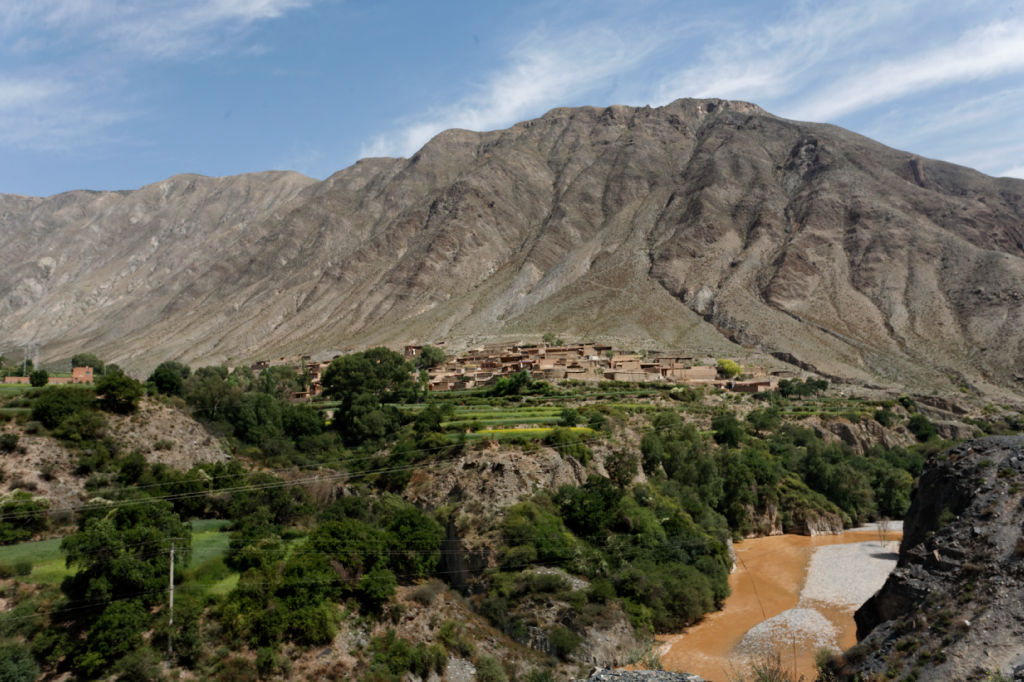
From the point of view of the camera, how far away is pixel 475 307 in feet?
447

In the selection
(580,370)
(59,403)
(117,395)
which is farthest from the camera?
(580,370)

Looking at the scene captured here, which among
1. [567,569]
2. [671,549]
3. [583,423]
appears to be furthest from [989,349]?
[567,569]

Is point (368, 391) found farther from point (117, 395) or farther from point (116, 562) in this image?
point (116, 562)

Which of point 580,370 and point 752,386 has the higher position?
point 580,370

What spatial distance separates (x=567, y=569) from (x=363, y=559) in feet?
27.6

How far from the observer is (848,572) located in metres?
38.2

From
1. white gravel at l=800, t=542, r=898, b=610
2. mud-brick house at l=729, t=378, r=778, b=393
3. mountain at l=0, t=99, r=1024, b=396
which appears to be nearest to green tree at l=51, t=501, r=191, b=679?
white gravel at l=800, t=542, r=898, b=610

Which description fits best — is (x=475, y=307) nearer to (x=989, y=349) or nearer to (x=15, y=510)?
(x=989, y=349)

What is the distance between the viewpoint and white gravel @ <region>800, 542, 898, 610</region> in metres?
34.4

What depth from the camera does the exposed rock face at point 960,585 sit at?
542 inches

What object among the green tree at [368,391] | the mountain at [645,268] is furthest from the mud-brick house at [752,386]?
the green tree at [368,391]

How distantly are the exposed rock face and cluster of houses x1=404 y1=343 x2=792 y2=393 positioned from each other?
49.8 meters

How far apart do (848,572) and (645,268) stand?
10286 centimetres

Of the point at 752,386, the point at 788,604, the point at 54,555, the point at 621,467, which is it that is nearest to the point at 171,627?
the point at 54,555
